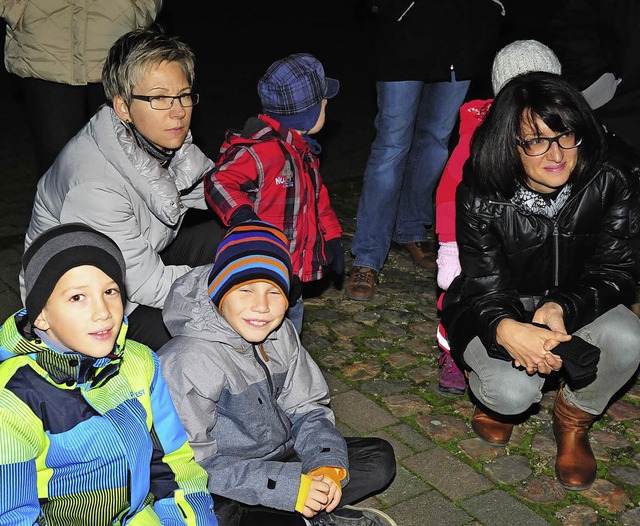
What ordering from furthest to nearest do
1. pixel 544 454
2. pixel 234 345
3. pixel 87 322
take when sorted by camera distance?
pixel 544 454 < pixel 234 345 < pixel 87 322

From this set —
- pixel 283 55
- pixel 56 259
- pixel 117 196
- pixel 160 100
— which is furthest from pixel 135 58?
pixel 283 55

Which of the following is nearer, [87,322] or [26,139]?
[87,322]

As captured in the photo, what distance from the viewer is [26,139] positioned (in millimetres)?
8734

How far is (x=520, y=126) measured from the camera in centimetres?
385

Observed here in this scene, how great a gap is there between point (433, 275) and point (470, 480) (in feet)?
7.20

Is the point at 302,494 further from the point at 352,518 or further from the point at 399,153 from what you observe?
the point at 399,153

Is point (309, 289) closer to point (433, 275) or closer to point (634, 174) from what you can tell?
point (433, 275)

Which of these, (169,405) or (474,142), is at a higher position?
(474,142)

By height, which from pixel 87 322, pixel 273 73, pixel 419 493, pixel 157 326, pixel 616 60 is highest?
pixel 616 60

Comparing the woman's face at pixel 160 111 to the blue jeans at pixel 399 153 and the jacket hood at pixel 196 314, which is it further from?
the blue jeans at pixel 399 153

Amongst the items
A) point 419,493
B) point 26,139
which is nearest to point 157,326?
point 419,493

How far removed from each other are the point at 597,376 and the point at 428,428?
82 cm

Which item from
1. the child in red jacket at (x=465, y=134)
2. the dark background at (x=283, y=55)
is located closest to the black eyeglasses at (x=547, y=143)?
the child in red jacket at (x=465, y=134)

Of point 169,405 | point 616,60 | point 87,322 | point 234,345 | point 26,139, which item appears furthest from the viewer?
point 26,139
